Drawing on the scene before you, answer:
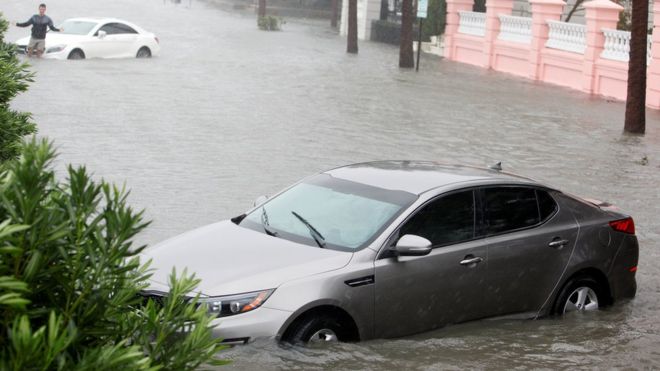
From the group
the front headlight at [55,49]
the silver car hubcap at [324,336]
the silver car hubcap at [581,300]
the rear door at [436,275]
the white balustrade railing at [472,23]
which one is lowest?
the silver car hubcap at [581,300]

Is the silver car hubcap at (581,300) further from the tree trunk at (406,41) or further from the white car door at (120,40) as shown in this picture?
the tree trunk at (406,41)

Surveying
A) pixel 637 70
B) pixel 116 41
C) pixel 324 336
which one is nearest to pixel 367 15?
pixel 116 41

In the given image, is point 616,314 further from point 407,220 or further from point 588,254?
point 407,220

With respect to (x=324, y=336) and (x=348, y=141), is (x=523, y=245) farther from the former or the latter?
(x=348, y=141)

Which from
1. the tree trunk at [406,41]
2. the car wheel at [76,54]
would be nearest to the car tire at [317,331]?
the car wheel at [76,54]

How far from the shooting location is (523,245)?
8344 mm

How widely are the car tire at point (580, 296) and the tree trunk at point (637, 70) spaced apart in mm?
13240

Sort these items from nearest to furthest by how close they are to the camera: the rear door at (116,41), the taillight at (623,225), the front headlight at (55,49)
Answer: the taillight at (623,225) < the front headlight at (55,49) < the rear door at (116,41)

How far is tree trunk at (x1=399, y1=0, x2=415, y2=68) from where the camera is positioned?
36688 mm

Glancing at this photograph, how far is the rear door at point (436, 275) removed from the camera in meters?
7.48

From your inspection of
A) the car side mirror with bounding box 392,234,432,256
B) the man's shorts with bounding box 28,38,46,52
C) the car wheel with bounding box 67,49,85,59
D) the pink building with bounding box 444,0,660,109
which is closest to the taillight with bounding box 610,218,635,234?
the car side mirror with bounding box 392,234,432,256

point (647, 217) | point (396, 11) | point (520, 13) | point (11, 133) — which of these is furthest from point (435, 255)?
point (396, 11)

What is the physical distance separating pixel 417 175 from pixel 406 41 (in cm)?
2868

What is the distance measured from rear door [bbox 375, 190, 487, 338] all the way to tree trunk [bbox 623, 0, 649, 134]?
1426 centimetres
